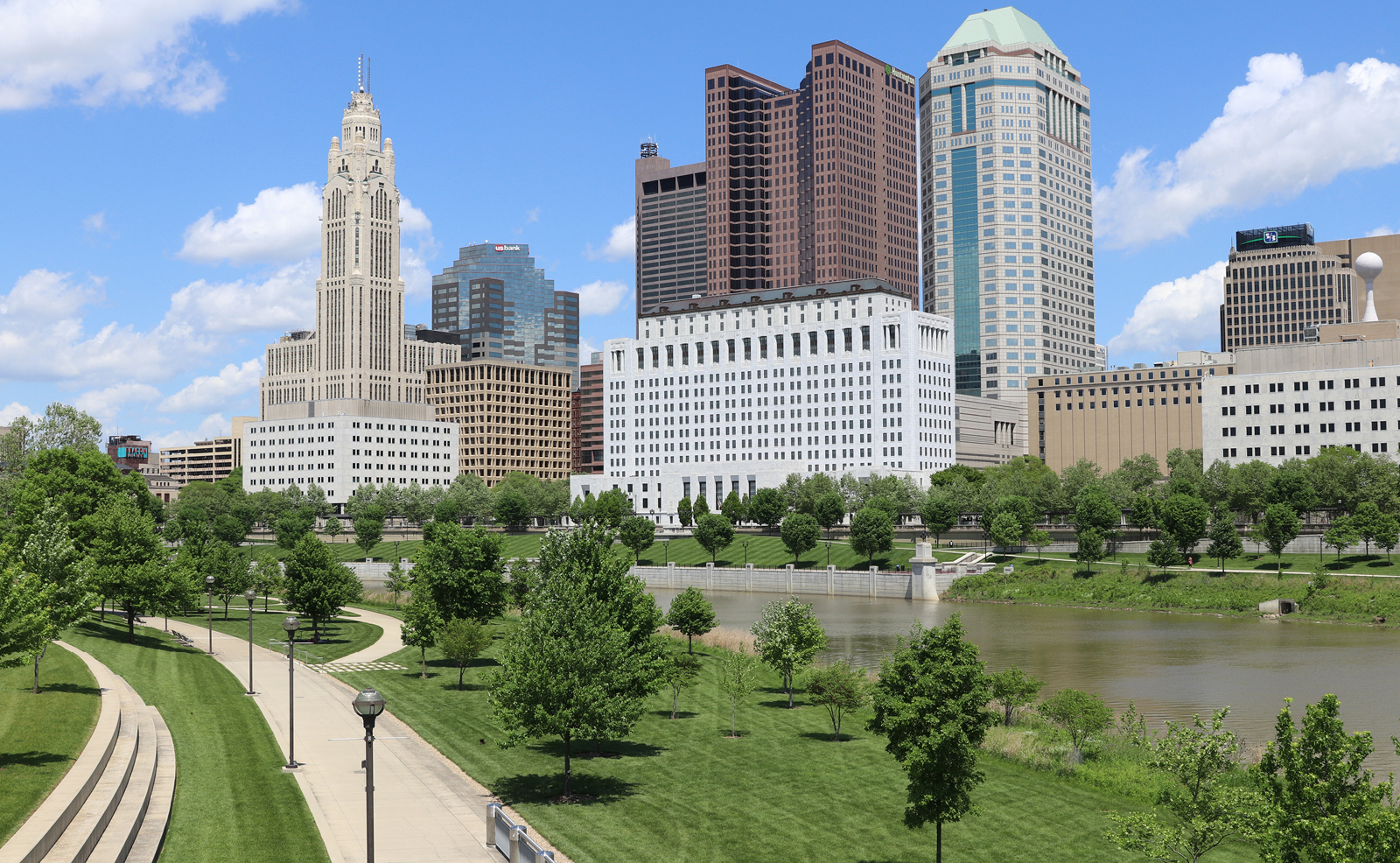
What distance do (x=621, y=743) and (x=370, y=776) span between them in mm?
23070

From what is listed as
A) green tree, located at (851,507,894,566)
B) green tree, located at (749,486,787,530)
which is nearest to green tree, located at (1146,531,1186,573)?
green tree, located at (851,507,894,566)

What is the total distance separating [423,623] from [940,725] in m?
41.2

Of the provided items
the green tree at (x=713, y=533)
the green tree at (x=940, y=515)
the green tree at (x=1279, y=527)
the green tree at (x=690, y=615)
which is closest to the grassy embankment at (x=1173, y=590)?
the green tree at (x=1279, y=527)

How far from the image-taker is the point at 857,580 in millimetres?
146500

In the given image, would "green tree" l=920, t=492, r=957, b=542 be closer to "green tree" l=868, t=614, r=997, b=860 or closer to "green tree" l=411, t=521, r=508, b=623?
"green tree" l=411, t=521, r=508, b=623

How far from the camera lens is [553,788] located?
39969mm

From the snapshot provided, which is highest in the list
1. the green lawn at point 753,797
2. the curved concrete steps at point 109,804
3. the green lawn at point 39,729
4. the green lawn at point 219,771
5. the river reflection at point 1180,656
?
the green lawn at point 39,729

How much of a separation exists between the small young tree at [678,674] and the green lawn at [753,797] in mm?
1449

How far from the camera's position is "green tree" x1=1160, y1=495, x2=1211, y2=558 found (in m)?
126

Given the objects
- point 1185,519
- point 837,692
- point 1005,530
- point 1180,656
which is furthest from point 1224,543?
point 837,692

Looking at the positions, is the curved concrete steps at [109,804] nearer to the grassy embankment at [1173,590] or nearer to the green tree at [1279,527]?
the grassy embankment at [1173,590]

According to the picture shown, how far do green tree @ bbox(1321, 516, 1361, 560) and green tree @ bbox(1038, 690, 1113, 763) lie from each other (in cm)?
8053

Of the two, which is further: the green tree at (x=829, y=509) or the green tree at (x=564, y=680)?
the green tree at (x=829, y=509)

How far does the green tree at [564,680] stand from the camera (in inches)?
1528
